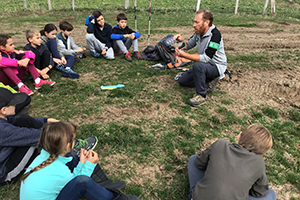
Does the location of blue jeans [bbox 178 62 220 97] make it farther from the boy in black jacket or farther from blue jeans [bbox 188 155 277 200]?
the boy in black jacket

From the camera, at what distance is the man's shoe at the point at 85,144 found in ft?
10.3

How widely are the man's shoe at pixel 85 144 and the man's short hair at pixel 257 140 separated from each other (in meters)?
2.20

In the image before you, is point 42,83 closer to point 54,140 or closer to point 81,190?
point 54,140

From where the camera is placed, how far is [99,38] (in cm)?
646

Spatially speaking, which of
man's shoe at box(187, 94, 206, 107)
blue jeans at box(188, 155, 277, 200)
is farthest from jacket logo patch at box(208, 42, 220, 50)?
blue jeans at box(188, 155, 277, 200)

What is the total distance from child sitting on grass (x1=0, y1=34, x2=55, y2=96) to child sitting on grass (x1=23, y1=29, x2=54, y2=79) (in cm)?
31

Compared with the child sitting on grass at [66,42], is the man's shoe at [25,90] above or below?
below

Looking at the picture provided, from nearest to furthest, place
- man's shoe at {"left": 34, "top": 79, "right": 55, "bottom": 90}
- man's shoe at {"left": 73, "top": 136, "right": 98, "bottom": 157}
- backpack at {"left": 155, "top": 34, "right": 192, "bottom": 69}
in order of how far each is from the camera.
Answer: man's shoe at {"left": 73, "top": 136, "right": 98, "bottom": 157} → man's shoe at {"left": 34, "top": 79, "right": 55, "bottom": 90} → backpack at {"left": 155, "top": 34, "right": 192, "bottom": 69}

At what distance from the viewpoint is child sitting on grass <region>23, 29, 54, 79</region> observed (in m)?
4.95

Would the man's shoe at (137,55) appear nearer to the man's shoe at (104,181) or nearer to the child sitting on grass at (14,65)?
the child sitting on grass at (14,65)

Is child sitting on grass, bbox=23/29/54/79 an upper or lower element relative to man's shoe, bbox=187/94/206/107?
upper

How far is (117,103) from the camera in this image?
4.45 meters

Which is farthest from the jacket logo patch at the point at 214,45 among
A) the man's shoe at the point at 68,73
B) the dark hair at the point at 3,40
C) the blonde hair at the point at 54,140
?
the dark hair at the point at 3,40

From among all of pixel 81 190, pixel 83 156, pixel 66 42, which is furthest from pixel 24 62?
pixel 81 190
